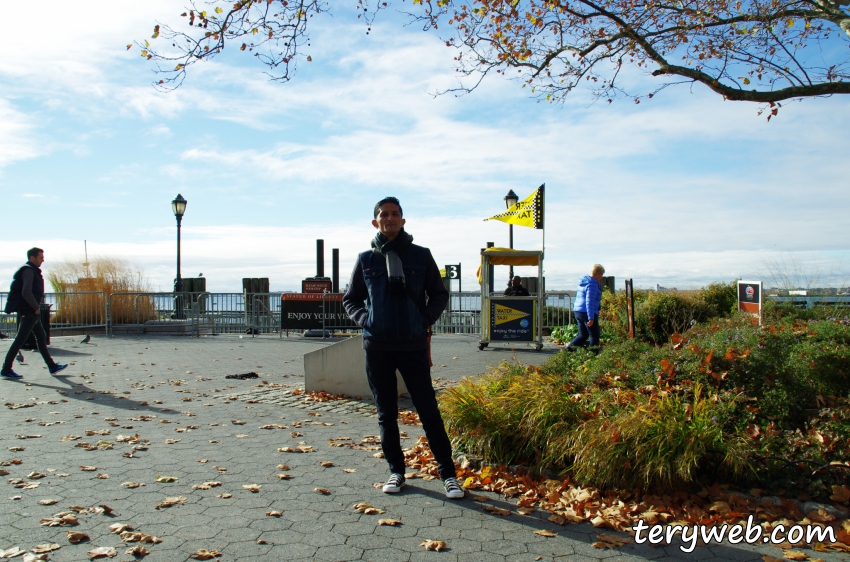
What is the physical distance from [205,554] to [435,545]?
1.24 meters

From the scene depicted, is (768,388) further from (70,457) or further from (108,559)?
(70,457)

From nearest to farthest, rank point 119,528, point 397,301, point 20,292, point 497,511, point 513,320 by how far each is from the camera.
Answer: point 119,528
point 497,511
point 397,301
point 20,292
point 513,320

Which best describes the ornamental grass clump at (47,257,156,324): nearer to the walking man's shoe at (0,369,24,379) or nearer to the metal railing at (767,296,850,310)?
the walking man's shoe at (0,369,24,379)

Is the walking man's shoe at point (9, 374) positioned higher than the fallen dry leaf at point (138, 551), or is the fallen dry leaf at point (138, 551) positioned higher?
the walking man's shoe at point (9, 374)

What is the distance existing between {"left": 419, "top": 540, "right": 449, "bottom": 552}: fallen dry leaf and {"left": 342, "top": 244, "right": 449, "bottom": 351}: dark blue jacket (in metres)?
1.29

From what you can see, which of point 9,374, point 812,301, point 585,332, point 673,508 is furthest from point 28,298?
point 812,301

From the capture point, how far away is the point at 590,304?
505 inches

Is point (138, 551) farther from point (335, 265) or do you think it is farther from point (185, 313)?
point (335, 265)

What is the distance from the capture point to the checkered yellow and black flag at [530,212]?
15.8m

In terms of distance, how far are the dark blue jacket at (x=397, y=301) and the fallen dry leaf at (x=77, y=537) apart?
79.5 inches

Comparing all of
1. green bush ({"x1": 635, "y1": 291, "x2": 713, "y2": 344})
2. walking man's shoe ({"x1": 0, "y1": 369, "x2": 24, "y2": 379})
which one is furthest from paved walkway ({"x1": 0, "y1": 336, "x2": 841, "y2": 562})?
green bush ({"x1": 635, "y1": 291, "x2": 713, "y2": 344})

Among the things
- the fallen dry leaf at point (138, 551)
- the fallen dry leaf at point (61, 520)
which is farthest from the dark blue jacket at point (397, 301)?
the fallen dry leaf at point (61, 520)

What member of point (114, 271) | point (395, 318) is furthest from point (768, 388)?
point (114, 271)

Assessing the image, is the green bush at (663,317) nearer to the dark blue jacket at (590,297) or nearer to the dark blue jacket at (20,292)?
the dark blue jacket at (590,297)
